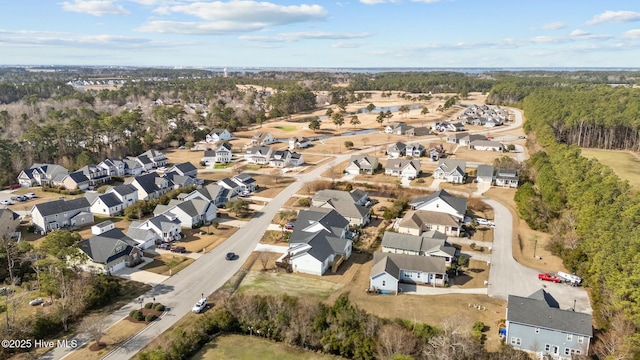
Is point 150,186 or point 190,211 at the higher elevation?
point 150,186

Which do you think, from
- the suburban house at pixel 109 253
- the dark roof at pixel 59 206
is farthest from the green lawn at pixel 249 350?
the dark roof at pixel 59 206

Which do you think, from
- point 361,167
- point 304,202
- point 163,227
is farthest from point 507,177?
point 163,227

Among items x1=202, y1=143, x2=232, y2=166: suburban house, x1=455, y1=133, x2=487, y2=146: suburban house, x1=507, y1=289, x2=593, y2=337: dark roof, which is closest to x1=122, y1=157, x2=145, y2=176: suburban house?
x1=202, y1=143, x2=232, y2=166: suburban house

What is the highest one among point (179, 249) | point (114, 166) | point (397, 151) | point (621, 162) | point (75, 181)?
point (114, 166)

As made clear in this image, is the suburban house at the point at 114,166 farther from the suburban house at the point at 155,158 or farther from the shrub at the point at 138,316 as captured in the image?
the shrub at the point at 138,316

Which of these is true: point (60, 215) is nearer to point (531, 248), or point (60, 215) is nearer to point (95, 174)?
point (95, 174)
